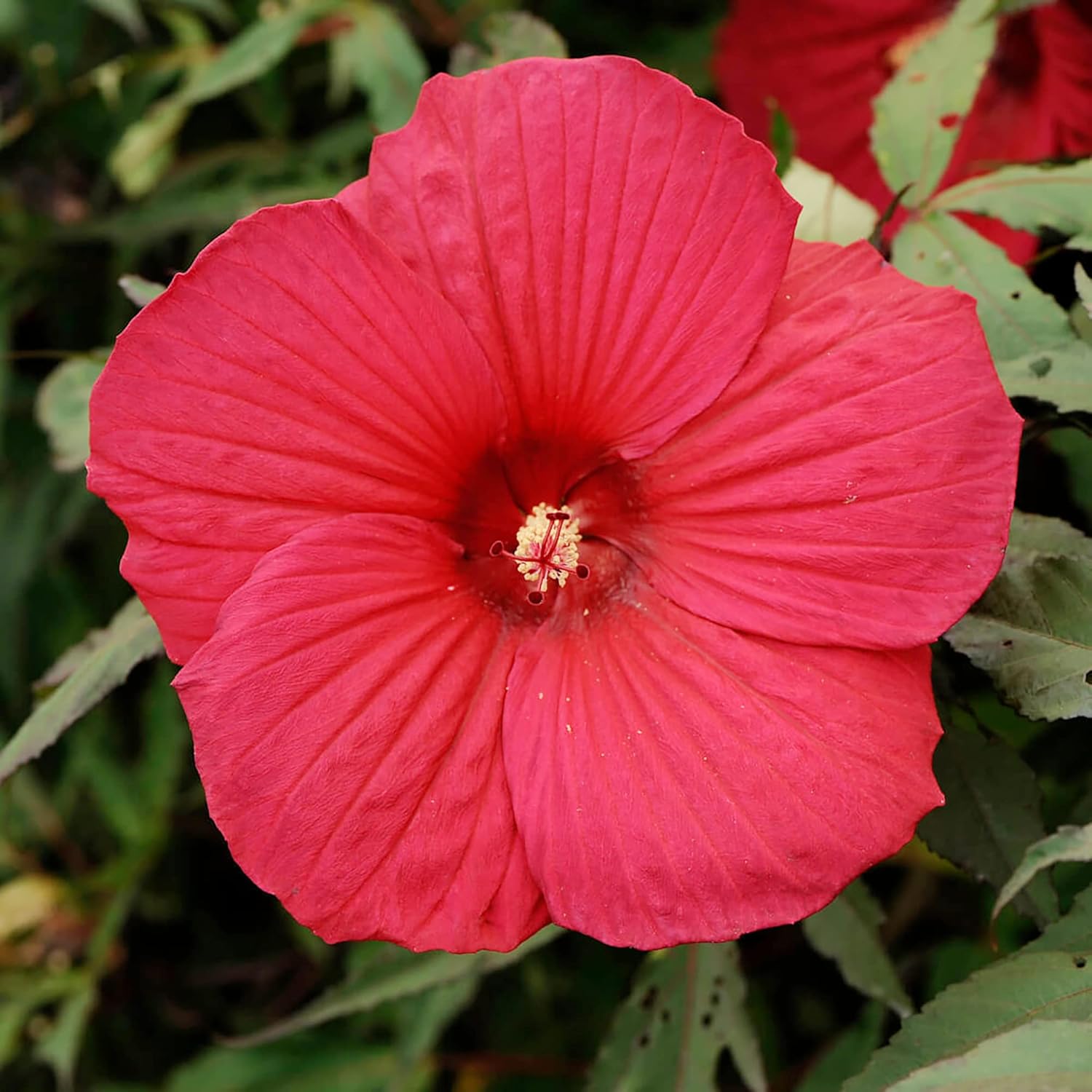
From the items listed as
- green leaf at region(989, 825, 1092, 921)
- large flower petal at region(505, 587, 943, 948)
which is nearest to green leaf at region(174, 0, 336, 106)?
large flower petal at region(505, 587, 943, 948)

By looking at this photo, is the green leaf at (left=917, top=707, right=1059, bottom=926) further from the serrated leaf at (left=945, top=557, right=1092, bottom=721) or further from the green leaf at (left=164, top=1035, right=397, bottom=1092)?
the green leaf at (left=164, top=1035, right=397, bottom=1092)

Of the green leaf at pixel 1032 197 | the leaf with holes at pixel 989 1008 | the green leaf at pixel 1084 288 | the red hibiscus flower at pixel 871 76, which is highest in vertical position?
the green leaf at pixel 1084 288

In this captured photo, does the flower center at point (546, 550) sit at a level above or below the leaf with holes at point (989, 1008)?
above

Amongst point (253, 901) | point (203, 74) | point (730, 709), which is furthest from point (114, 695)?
point (730, 709)

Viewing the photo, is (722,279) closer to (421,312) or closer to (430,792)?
(421,312)

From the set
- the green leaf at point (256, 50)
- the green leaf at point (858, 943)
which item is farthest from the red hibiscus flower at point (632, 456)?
the green leaf at point (256, 50)

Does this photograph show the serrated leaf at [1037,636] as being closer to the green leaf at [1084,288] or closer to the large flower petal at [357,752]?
the green leaf at [1084,288]
